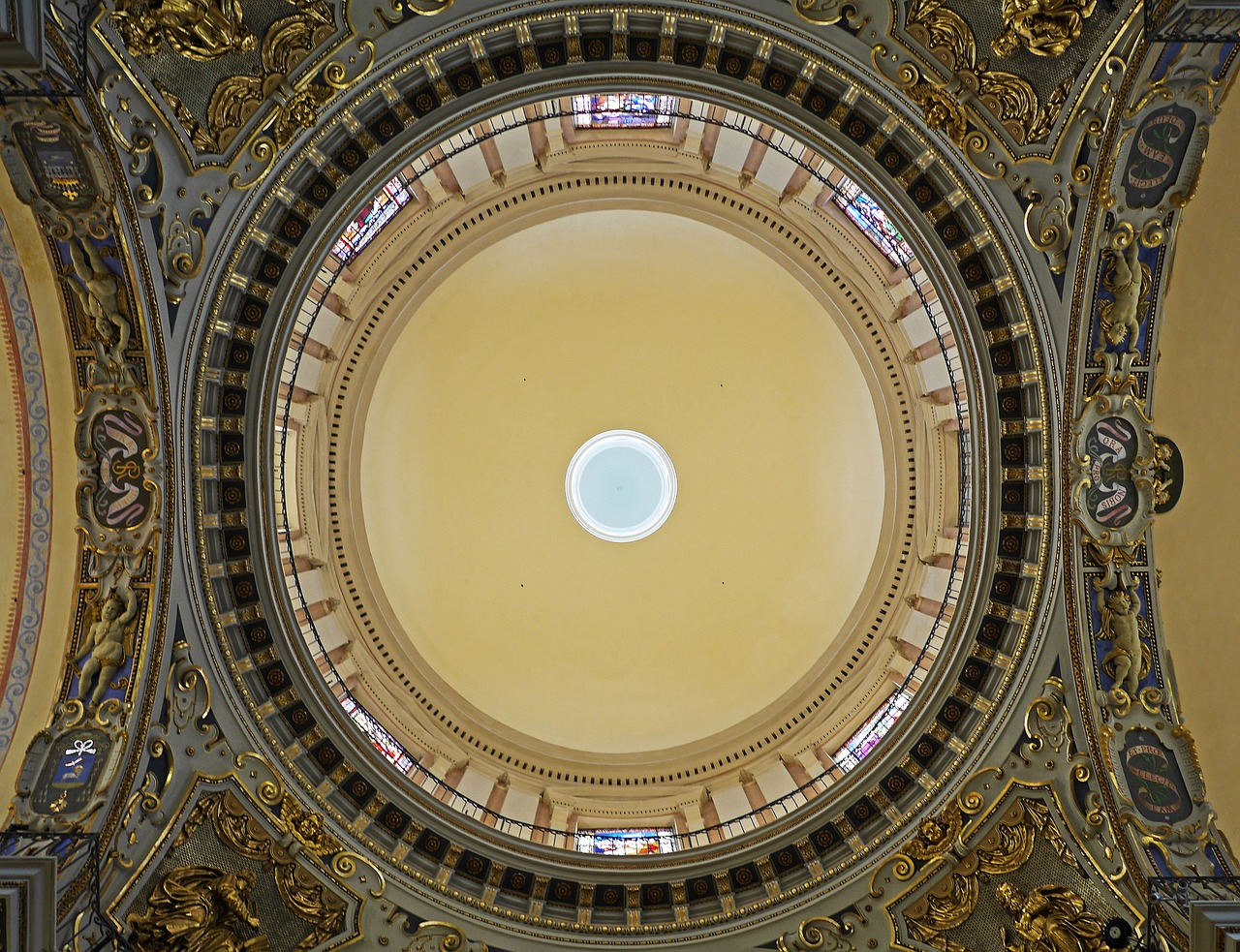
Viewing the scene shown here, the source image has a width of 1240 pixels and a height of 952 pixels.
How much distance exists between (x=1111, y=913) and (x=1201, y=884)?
1.09m

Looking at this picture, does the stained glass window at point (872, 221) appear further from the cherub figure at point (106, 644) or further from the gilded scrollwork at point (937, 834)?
the cherub figure at point (106, 644)

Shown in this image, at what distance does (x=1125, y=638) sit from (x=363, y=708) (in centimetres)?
1047

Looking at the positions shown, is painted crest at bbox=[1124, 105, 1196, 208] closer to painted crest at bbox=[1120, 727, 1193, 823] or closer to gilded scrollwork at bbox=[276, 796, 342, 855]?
painted crest at bbox=[1120, 727, 1193, 823]

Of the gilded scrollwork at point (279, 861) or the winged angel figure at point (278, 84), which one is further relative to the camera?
the gilded scrollwork at point (279, 861)

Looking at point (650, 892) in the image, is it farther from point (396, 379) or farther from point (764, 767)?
point (396, 379)

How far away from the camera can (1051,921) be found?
10883 mm

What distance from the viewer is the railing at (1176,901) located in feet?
31.8

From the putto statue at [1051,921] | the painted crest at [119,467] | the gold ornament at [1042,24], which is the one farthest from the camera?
the putto statue at [1051,921]

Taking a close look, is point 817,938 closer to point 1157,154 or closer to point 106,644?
point 106,644

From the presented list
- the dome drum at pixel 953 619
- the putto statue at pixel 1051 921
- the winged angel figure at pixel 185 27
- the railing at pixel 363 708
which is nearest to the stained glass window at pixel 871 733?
the railing at pixel 363 708

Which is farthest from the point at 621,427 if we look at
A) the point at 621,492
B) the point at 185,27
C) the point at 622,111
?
the point at 185,27

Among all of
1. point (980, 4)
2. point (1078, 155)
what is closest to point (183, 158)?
point (980, 4)

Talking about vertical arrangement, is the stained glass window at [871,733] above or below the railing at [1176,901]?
above

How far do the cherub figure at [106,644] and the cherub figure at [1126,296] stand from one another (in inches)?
462
